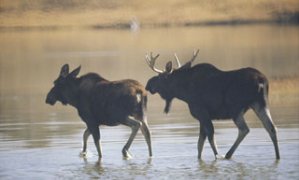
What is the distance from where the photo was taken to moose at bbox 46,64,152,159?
806 inches

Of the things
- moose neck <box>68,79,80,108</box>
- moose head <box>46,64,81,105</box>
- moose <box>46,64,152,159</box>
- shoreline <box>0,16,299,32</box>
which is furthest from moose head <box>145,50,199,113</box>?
shoreline <box>0,16,299,32</box>

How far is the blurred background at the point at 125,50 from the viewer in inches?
998

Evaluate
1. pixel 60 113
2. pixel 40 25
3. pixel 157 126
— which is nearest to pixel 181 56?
pixel 60 113

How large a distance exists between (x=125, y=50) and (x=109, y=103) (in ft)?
143

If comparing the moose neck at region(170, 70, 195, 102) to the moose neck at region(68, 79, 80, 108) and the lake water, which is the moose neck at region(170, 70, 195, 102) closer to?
the lake water

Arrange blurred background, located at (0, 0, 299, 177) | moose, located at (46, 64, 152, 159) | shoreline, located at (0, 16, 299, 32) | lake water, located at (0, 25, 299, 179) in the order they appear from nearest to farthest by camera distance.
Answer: lake water, located at (0, 25, 299, 179) → moose, located at (46, 64, 152, 159) → blurred background, located at (0, 0, 299, 177) → shoreline, located at (0, 16, 299, 32)

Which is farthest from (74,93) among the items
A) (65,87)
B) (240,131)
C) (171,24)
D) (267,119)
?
(171,24)

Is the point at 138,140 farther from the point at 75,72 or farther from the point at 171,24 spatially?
the point at 171,24

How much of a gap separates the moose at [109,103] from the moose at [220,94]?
2.61 feet

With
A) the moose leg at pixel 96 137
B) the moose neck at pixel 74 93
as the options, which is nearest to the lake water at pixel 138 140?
the moose leg at pixel 96 137

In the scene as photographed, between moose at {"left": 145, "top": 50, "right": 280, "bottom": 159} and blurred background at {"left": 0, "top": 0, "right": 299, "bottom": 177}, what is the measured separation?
1.94 m

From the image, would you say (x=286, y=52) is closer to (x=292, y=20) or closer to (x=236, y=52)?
(x=236, y=52)

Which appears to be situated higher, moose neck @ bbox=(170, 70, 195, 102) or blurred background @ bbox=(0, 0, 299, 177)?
moose neck @ bbox=(170, 70, 195, 102)

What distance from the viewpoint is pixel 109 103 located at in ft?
67.7
